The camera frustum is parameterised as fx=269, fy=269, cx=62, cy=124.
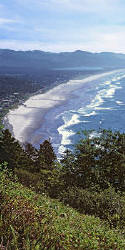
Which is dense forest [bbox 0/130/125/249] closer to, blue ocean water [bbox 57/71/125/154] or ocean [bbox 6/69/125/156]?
ocean [bbox 6/69/125/156]

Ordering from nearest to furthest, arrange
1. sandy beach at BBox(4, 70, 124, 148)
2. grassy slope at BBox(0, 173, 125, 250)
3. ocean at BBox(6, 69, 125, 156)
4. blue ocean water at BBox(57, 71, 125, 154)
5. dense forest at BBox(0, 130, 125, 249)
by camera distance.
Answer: grassy slope at BBox(0, 173, 125, 250)
dense forest at BBox(0, 130, 125, 249)
ocean at BBox(6, 69, 125, 156)
sandy beach at BBox(4, 70, 124, 148)
blue ocean water at BBox(57, 71, 125, 154)

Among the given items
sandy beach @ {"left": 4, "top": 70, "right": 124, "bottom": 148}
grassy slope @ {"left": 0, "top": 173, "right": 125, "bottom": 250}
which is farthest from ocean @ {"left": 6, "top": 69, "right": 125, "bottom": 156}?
grassy slope @ {"left": 0, "top": 173, "right": 125, "bottom": 250}

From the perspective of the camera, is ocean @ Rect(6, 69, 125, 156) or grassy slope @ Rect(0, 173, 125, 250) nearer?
grassy slope @ Rect(0, 173, 125, 250)

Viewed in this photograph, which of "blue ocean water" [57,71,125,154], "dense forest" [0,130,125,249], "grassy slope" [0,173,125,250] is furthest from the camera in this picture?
"blue ocean water" [57,71,125,154]

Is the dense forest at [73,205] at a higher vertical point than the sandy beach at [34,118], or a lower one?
higher

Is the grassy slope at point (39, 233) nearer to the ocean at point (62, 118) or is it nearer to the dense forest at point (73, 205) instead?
the dense forest at point (73, 205)

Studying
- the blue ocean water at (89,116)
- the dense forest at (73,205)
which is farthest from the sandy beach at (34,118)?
the dense forest at (73,205)

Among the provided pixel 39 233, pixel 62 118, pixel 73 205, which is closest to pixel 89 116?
pixel 62 118

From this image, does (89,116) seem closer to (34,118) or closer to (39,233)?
(34,118)

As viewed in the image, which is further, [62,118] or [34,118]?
[34,118]
